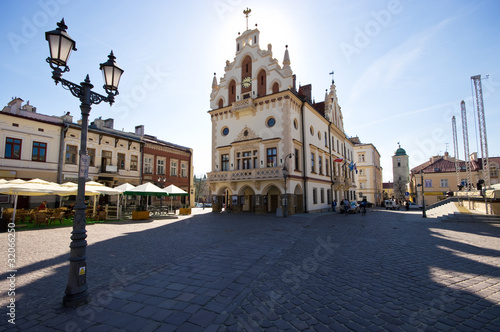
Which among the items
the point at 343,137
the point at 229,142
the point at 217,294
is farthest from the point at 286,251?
the point at 343,137

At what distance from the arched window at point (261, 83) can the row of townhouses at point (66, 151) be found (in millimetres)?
16983

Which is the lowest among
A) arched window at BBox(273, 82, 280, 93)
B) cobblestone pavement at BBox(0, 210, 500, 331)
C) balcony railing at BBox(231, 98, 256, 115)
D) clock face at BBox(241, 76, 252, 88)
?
cobblestone pavement at BBox(0, 210, 500, 331)

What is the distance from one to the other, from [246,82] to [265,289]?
26100 mm

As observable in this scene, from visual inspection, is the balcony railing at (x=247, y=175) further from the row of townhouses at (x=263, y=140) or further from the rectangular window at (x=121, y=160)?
the rectangular window at (x=121, y=160)

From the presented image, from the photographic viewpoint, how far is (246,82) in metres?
28.0

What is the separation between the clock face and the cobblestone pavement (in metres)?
22.7

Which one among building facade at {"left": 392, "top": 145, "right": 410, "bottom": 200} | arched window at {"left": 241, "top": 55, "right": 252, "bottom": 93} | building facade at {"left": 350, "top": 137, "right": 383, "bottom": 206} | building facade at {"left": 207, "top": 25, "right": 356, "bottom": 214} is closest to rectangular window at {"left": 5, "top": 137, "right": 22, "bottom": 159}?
building facade at {"left": 207, "top": 25, "right": 356, "bottom": 214}

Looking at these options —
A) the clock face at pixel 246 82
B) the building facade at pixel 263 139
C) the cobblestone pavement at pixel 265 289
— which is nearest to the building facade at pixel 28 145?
the building facade at pixel 263 139

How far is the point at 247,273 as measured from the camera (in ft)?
19.4

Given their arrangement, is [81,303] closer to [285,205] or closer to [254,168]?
[285,205]

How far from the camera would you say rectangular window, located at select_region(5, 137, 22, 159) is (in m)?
21.6

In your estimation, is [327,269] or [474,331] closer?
[474,331]

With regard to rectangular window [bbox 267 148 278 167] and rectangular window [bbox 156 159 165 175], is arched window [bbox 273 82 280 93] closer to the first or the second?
rectangular window [bbox 267 148 278 167]

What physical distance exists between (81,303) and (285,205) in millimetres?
19071
